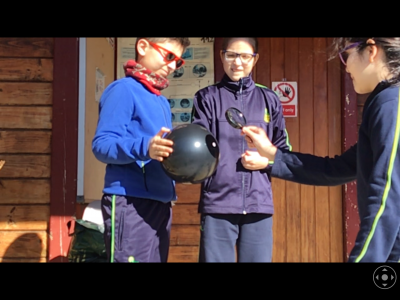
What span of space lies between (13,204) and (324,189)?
9.46ft

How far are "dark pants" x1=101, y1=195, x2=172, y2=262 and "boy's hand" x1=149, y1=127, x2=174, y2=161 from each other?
332 millimetres

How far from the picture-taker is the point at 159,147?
2545 mm

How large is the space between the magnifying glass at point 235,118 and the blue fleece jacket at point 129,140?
44 centimetres

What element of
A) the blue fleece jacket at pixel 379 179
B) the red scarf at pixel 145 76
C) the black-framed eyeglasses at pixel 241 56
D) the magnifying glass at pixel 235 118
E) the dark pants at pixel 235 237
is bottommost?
the dark pants at pixel 235 237

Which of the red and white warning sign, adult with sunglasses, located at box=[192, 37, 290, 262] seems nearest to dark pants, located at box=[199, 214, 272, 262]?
adult with sunglasses, located at box=[192, 37, 290, 262]

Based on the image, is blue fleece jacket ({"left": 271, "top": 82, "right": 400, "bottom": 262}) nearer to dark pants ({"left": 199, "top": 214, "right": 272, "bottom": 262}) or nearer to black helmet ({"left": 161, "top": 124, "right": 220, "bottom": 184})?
black helmet ({"left": 161, "top": 124, "right": 220, "bottom": 184})

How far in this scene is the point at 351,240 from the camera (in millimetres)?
4828

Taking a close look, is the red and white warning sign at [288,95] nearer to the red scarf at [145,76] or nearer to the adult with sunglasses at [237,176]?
the adult with sunglasses at [237,176]

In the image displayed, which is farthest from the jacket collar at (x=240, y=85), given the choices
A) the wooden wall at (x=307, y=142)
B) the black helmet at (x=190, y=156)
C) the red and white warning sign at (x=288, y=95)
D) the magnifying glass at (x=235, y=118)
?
the red and white warning sign at (x=288, y=95)

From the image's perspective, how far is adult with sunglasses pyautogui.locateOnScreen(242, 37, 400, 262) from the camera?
2039mm

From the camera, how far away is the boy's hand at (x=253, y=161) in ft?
10.0

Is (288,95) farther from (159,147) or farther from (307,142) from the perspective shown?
(159,147)

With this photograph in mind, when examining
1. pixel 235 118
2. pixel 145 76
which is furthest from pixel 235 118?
pixel 145 76
